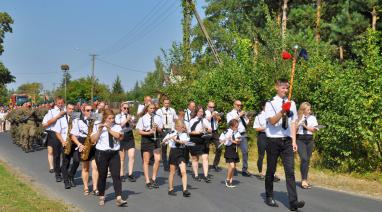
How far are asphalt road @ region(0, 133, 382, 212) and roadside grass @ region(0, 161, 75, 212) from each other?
0.32 metres

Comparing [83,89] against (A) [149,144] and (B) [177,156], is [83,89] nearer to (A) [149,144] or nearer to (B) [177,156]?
(A) [149,144]

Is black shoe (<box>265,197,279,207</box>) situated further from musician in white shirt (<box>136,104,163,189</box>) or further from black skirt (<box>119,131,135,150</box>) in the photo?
black skirt (<box>119,131,135,150</box>)

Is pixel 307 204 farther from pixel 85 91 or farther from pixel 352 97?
pixel 85 91

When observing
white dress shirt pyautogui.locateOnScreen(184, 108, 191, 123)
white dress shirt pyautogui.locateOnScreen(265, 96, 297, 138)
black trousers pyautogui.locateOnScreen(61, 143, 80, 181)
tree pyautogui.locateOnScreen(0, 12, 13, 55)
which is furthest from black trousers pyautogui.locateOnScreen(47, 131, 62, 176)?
tree pyautogui.locateOnScreen(0, 12, 13, 55)

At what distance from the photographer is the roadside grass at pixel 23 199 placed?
821 centimetres

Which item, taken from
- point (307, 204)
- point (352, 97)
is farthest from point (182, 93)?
point (307, 204)

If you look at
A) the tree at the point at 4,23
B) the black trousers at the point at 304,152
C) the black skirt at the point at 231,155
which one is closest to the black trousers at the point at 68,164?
the black skirt at the point at 231,155

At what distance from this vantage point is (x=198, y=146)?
11938 mm

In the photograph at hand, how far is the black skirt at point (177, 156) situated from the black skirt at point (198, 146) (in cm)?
199

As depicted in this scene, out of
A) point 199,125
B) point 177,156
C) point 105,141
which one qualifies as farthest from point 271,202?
point 199,125

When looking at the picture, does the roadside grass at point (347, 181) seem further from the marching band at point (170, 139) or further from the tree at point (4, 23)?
the tree at point (4, 23)

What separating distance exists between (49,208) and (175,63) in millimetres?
16461

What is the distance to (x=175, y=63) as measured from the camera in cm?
2422

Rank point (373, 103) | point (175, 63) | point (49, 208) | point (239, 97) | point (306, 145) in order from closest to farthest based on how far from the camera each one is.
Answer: point (49, 208), point (306, 145), point (373, 103), point (239, 97), point (175, 63)
